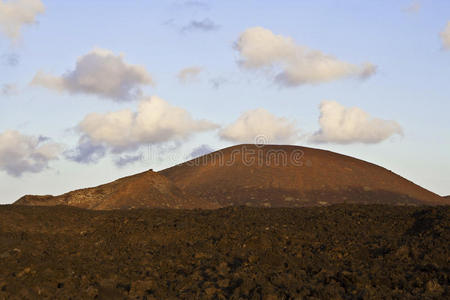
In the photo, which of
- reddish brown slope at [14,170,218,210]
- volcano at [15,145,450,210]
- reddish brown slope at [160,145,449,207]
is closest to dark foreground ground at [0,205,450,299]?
reddish brown slope at [14,170,218,210]

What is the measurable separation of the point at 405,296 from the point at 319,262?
118 inches

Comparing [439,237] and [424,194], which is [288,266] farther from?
[424,194]

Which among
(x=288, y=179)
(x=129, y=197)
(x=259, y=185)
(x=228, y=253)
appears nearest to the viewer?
(x=228, y=253)

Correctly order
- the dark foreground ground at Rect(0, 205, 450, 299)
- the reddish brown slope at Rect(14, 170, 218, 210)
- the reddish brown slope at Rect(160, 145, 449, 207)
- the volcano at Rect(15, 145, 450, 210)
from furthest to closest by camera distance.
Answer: the reddish brown slope at Rect(160, 145, 449, 207), the volcano at Rect(15, 145, 450, 210), the reddish brown slope at Rect(14, 170, 218, 210), the dark foreground ground at Rect(0, 205, 450, 299)

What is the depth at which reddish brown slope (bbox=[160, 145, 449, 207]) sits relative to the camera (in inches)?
1786

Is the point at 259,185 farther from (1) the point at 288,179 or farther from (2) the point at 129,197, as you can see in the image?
(2) the point at 129,197

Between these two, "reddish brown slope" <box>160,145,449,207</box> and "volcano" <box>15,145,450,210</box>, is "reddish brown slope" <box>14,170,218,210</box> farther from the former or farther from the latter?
"reddish brown slope" <box>160,145,449,207</box>

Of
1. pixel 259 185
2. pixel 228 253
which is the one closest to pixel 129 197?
pixel 259 185

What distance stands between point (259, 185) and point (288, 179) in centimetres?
330

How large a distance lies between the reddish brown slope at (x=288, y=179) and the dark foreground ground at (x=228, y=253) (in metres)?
25.4

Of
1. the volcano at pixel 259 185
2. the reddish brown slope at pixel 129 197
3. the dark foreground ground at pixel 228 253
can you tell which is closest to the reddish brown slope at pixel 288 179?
the volcano at pixel 259 185

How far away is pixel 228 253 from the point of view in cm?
1357

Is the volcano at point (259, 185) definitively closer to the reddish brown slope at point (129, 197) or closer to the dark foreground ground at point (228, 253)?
the reddish brown slope at point (129, 197)

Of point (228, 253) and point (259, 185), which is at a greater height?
point (259, 185)
